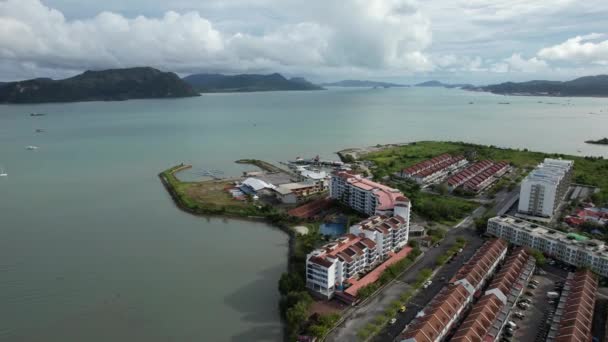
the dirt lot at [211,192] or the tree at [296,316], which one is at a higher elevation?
the dirt lot at [211,192]

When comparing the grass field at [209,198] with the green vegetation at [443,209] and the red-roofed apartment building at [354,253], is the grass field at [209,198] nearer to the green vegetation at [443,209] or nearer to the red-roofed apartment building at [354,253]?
the red-roofed apartment building at [354,253]

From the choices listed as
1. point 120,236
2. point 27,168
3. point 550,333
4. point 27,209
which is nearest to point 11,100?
point 27,168

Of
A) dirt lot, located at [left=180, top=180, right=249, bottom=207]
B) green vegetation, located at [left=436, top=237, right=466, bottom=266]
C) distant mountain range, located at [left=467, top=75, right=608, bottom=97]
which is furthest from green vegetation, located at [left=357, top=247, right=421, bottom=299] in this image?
distant mountain range, located at [left=467, top=75, right=608, bottom=97]

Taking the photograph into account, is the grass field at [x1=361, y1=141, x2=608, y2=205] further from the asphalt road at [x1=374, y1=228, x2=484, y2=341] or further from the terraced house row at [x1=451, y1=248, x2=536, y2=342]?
the terraced house row at [x1=451, y1=248, x2=536, y2=342]

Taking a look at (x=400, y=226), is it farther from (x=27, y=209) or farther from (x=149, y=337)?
(x=27, y=209)

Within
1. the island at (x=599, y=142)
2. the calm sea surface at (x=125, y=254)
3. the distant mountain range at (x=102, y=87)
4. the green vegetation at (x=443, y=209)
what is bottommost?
the calm sea surface at (x=125, y=254)

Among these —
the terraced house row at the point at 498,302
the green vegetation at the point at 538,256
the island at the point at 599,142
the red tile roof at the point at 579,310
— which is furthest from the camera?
the island at the point at 599,142

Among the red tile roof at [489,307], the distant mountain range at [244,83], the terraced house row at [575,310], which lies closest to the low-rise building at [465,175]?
the red tile roof at [489,307]
